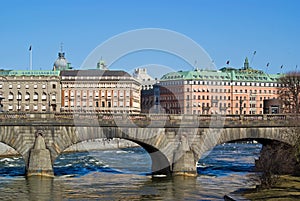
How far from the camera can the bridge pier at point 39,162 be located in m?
62.2

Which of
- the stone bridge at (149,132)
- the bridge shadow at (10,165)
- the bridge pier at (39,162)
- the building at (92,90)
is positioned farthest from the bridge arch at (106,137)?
the building at (92,90)

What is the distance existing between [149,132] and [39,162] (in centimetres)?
1202

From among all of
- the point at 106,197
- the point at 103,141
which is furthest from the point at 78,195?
the point at 103,141

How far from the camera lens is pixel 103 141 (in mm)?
133750

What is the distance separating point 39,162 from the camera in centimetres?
6262

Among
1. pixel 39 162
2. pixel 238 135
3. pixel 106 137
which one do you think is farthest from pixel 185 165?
pixel 39 162

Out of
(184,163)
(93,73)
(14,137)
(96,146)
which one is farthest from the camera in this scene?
(93,73)

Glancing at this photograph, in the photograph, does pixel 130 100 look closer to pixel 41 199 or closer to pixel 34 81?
pixel 34 81

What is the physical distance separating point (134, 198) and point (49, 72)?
147356 mm

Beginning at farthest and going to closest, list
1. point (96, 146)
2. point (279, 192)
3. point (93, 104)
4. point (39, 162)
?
point (93, 104) → point (96, 146) → point (39, 162) → point (279, 192)

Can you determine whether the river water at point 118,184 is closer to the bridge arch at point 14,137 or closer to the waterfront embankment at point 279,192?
the waterfront embankment at point 279,192

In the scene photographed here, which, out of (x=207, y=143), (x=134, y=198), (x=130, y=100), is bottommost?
(x=134, y=198)

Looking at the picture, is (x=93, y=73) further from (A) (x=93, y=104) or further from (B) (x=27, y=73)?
(B) (x=27, y=73)

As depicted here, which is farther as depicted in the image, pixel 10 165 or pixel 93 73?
pixel 93 73
